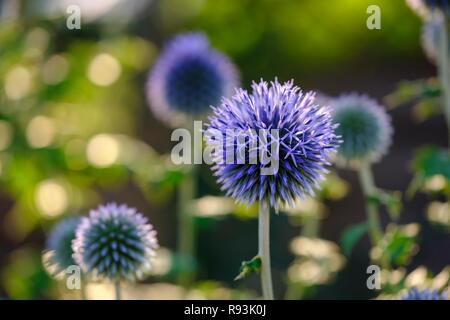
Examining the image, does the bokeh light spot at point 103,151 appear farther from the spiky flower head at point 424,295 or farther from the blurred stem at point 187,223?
the spiky flower head at point 424,295

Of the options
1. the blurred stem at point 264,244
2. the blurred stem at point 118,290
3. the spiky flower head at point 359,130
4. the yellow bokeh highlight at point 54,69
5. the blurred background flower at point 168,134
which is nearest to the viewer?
the blurred stem at point 264,244

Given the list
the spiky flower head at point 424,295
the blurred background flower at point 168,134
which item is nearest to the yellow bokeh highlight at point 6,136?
the blurred background flower at point 168,134

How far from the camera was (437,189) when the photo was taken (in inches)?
95.6

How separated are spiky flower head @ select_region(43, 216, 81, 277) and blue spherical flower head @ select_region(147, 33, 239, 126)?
1.10 m

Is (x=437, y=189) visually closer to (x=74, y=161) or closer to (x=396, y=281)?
(x=396, y=281)

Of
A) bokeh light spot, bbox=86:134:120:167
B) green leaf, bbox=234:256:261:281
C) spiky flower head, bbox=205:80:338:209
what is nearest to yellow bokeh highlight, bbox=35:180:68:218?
bokeh light spot, bbox=86:134:120:167

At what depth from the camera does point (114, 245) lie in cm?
232

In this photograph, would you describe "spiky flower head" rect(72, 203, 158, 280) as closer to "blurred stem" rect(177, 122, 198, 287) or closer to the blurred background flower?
the blurred background flower

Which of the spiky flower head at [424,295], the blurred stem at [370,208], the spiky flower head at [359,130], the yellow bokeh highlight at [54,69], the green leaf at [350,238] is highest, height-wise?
the yellow bokeh highlight at [54,69]

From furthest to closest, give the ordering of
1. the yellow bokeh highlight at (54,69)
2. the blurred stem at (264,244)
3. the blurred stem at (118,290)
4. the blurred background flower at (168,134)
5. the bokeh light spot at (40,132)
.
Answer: the yellow bokeh highlight at (54,69) → the bokeh light spot at (40,132) → the blurred background flower at (168,134) → the blurred stem at (118,290) → the blurred stem at (264,244)

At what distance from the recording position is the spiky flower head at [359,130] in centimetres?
283

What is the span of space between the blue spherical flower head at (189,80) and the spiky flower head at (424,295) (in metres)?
1.87

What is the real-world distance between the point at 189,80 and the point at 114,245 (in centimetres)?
146

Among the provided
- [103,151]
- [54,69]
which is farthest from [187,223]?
[54,69]
